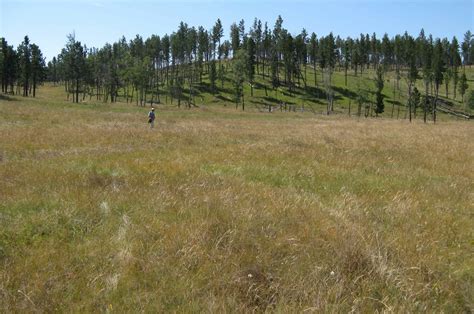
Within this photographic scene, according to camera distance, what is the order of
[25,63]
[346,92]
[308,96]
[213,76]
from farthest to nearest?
[346,92]
[308,96]
[213,76]
[25,63]

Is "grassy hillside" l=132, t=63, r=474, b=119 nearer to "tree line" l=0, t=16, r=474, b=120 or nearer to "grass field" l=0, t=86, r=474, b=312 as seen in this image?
"tree line" l=0, t=16, r=474, b=120

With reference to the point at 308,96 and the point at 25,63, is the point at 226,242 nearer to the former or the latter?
the point at 25,63

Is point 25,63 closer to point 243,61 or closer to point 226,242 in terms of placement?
point 243,61

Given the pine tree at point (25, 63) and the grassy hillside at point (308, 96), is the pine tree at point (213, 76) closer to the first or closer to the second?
the grassy hillside at point (308, 96)

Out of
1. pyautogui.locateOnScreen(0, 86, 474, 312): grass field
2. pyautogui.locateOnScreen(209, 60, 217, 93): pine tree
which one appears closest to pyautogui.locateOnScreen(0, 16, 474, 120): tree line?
pyautogui.locateOnScreen(209, 60, 217, 93): pine tree

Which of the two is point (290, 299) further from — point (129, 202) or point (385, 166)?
point (385, 166)

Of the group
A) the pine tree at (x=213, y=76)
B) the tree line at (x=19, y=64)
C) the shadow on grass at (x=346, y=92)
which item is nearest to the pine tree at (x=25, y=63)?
the tree line at (x=19, y=64)

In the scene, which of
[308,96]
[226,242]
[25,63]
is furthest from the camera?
[308,96]

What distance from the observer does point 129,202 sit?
6.96 meters

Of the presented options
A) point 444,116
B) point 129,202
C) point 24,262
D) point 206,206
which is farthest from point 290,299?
point 444,116

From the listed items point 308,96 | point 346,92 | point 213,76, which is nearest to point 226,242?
point 213,76

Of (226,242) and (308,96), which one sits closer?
(226,242)

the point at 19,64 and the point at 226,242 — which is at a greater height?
the point at 19,64

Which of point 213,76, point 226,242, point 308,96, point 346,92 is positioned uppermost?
point 213,76
